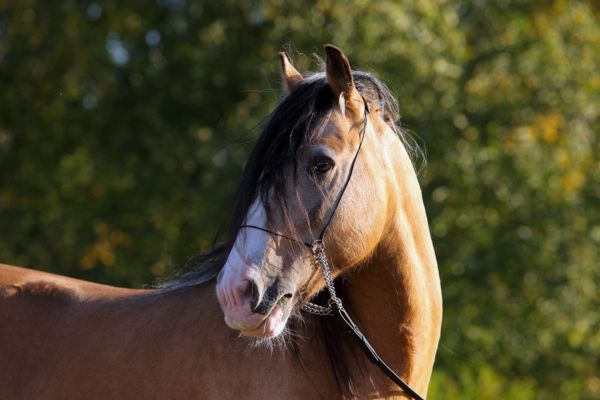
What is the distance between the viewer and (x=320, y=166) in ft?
10.7

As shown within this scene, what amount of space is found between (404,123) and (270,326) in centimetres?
727

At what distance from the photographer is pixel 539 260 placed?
10250 mm

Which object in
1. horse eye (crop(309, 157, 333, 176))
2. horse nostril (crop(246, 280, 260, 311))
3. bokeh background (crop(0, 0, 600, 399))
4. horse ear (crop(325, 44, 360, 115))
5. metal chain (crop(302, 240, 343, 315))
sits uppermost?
horse ear (crop(325, 44, 360, 115))

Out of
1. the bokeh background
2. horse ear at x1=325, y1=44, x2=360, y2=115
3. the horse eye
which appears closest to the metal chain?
the horse eye

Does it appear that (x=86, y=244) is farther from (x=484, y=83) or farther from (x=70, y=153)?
(x=484, y=83)

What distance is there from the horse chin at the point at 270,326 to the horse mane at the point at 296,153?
298mm

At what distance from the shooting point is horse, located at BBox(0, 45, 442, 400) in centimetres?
321

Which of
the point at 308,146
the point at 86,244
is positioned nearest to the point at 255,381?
the point at 308,146

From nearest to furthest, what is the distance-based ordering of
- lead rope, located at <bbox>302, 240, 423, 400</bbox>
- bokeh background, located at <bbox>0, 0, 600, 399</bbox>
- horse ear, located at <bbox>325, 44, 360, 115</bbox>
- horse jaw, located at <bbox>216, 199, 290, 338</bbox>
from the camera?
horse jaw, located at <bbox>216, 199, 290, 338</bbox>
horse ear, located at <bbox>325, 44, 360, 115</bbox>
lead rope, located at <bbox>302, 240, 423, 400</bbox>
bokeh background, located at <bbox>0, 0, 600, 399</bbox>

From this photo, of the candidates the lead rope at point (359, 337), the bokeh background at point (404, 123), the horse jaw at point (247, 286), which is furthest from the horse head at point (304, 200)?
the bokeh background at point (404, 123)

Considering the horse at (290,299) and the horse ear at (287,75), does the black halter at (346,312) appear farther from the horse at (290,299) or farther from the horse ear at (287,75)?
the horse ear at (287,75)

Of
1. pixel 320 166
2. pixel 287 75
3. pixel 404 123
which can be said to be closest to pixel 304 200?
pixel 320 166

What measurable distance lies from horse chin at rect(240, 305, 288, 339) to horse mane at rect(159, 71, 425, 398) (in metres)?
0.30

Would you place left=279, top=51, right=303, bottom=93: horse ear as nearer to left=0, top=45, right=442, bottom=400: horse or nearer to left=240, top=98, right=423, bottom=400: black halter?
left=0, top=45, right=442, bottom=400: horse
